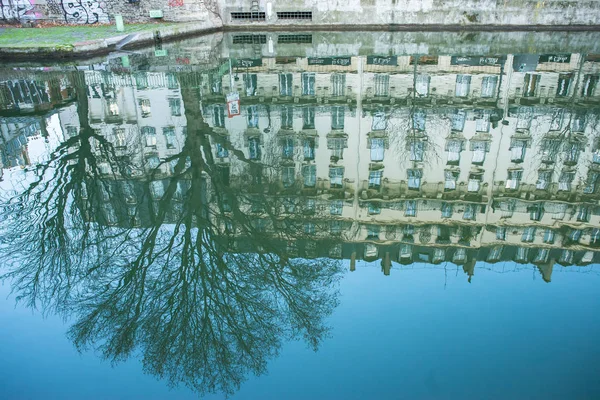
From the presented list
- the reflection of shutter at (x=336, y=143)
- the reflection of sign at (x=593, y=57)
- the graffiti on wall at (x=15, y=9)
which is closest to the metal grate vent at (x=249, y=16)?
the graffiti on wall at (x=15, y=9)

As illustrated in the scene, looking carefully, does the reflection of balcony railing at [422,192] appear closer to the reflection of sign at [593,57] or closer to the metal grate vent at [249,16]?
the reflection of sign at [593,57]

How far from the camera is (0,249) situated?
39.5ft

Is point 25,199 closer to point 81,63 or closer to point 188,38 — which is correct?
point 81,63

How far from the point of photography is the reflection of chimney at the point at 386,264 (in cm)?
1192

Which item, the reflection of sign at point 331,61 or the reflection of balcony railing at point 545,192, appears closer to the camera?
the reflection of balcony railing at point 545,192

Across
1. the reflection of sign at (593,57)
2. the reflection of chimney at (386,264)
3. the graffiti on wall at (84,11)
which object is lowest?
the reflection of chimney at (386,264)

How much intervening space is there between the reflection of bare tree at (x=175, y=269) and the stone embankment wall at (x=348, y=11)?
29668mm

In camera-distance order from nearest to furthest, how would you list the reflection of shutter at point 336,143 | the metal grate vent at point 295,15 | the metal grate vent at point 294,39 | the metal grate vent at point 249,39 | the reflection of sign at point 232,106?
the reflection of shutter at point 336,143 < the reflection of sign at point 232,106 < the metal grate vent at point 249,39 < the metal grate vent at point 294,39 < the metal grate vent at point 295,15

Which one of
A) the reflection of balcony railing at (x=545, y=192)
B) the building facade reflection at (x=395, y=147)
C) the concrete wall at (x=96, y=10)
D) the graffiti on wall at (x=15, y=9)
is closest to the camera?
the building facade reflection at (x=395, y=147)

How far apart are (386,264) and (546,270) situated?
13.4ft

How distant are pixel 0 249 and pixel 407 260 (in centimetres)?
1071

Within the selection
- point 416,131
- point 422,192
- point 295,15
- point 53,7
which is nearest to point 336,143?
point 416,131

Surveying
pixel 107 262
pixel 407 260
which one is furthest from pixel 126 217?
pixel 407 260

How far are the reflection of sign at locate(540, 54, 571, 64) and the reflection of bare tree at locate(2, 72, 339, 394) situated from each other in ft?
80.0
